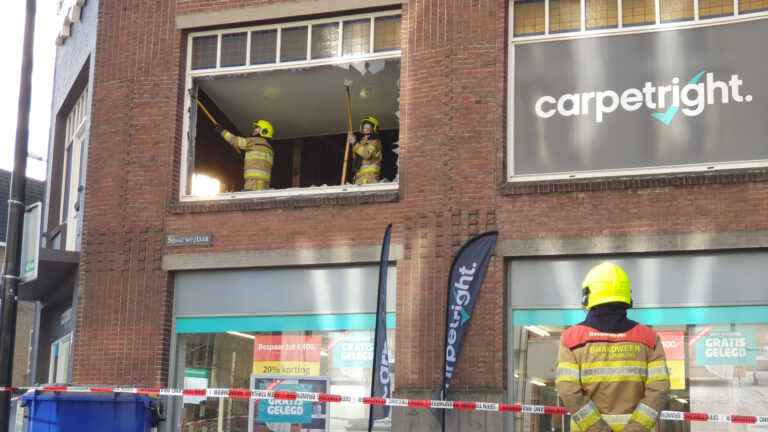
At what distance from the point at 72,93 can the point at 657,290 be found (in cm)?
1102

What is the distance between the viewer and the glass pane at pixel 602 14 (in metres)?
13.4

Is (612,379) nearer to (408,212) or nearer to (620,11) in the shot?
(408,212)

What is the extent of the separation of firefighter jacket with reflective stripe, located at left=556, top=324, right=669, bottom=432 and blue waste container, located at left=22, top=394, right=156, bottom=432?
605 cm

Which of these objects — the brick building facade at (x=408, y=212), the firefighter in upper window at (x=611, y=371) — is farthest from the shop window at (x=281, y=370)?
the firefighter in upper window at (x=611, y=371)

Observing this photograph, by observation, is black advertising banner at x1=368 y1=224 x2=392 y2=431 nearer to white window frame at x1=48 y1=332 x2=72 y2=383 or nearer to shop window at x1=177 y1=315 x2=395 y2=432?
shop window at x1=177 y1=315 x2=395 y2=432

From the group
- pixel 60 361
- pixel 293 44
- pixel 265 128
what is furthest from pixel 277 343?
pixel 60 361

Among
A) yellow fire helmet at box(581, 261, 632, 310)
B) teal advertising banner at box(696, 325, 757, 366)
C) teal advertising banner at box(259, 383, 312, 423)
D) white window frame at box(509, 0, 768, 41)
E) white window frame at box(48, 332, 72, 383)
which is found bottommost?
teal advertising banner at box(259, 383, 312, 423)

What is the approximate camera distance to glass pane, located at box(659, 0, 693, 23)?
513 inches

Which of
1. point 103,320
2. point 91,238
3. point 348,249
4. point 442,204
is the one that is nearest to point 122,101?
point 91,238

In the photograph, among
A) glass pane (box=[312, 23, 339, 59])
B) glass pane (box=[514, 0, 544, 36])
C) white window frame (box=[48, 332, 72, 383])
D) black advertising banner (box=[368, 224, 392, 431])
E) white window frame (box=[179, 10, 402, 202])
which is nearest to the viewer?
black advertising banner (box=[368, 224, 392, 431])

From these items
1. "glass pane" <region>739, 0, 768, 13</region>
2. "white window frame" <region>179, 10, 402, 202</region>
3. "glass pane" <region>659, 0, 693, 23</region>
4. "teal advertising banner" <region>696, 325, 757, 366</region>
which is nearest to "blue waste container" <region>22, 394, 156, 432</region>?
"white window frame" <region>179, 10, 402, 202</region>

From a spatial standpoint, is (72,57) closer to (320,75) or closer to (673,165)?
(320,75)

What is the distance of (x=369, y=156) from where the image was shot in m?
14.9

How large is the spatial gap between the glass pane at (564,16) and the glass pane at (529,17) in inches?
5.3
